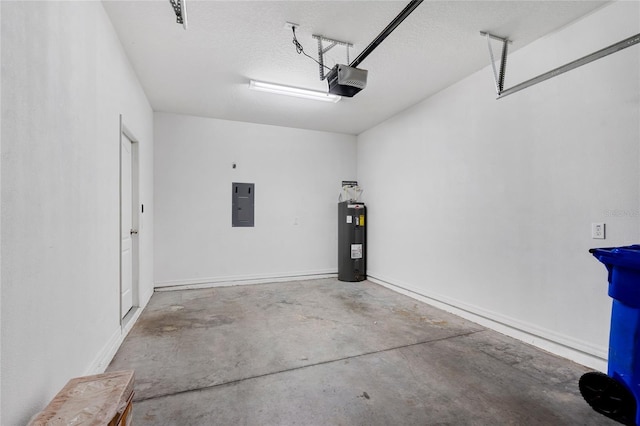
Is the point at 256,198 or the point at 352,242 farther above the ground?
the point at 256,198

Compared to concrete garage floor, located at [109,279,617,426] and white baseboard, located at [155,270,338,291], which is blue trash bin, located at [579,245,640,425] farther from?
white baseboard, located at [155,270,338,291]

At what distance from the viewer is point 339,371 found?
2.32 metres

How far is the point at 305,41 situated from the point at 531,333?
3537mm

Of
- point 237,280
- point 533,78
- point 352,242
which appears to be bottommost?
point 237,280

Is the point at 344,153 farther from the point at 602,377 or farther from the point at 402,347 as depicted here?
the point at 602,377

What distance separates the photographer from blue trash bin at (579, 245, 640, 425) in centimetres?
163

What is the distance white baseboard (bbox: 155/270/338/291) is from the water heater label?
2.28 feet

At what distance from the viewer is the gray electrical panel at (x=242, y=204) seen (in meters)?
5.21

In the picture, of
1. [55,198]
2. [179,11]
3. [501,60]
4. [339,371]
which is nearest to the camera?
[55,198]

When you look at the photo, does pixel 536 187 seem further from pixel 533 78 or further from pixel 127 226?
pixel 127 226

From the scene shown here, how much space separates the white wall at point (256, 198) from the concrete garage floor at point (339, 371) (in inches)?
55.8

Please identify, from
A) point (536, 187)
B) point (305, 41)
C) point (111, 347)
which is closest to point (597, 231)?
point (536, 187)

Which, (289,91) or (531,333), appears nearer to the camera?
(531,333)

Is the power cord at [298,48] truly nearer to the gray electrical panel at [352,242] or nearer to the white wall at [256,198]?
the white wall at [256,198]
